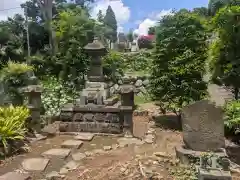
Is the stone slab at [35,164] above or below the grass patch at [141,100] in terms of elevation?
below

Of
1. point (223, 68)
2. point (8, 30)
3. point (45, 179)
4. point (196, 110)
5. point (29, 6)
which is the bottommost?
point (45, 179)

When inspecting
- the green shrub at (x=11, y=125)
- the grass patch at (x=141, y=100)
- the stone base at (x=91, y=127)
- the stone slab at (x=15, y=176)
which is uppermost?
the grass patch at (x=141, y=100)

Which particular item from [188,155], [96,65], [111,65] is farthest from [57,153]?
[111,65]

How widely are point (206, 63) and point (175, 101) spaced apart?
1.49 meters

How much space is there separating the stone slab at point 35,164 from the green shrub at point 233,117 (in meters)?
4.20

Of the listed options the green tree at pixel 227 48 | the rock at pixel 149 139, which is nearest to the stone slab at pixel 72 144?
the rock at pixel 149 139

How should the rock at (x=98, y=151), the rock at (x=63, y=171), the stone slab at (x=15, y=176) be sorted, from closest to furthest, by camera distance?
the stone slab at (x=15, y=176) < the rock at (x=63, y=171) < the rock at (x=98, y=151)

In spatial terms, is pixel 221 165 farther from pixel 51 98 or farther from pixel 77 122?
pixel 51 98

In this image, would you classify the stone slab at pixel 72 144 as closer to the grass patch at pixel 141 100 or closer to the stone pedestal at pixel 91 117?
the stone pedestal at pixel 91 117

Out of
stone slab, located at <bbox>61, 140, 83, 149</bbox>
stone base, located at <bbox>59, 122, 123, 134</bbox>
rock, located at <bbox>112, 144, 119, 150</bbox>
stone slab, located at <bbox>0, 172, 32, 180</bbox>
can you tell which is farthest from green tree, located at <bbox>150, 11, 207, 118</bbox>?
stone slab, located at <bbox>0, 172, 32, 180</bbox>

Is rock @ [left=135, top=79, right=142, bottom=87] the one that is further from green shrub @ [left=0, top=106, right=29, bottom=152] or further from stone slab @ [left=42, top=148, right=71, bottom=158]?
stone slab @ [left=42, top=148, right=71, bottom=158]

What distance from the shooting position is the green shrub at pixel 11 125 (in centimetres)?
490

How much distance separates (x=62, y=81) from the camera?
38.7 feet

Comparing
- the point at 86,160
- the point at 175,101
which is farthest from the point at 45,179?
the point at 175,101
